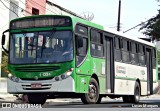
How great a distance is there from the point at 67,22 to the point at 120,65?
4.82 metres

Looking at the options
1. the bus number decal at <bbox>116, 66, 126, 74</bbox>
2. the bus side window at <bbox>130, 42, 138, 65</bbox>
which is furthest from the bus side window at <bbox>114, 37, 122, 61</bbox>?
the bus side window at <bbox>130, 42, 138, 65</bbox>

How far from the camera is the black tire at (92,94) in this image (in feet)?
57.5

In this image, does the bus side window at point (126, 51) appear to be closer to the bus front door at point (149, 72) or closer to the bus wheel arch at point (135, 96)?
the bus wheel arch at point (135, 96)

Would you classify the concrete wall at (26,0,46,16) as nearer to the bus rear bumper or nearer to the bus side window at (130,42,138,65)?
the bus side window at (130,42,138,65)

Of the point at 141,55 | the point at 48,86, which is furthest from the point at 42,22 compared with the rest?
the point at 141,55

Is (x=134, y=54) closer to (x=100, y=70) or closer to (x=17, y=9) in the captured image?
(x=100, y=70)

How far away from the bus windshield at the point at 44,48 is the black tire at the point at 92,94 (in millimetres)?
1800

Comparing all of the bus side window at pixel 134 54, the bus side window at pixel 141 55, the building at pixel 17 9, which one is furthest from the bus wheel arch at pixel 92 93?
the building at pixel 17 9

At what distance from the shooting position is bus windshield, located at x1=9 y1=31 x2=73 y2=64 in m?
16.7

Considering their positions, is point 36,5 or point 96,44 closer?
point 96,44

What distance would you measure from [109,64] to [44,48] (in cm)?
402

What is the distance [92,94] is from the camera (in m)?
18.0

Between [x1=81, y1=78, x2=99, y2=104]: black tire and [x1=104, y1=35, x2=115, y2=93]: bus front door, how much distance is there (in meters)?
1.37

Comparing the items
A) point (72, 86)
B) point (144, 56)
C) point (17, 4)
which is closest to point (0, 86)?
point (17, 4)
